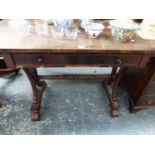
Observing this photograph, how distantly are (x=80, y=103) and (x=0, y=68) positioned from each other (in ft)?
2.99

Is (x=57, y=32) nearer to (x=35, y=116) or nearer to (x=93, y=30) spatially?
(x=93, y=30)

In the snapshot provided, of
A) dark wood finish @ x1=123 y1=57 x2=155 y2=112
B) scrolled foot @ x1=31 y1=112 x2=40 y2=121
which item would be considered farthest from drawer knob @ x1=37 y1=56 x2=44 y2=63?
dark wood finish @ x1=123 y1=57 x2=155 y2=112

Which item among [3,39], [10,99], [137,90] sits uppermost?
[3,39]

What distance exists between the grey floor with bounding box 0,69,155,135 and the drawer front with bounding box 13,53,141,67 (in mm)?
608

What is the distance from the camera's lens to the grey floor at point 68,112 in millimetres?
1282

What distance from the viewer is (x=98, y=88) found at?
1668mm

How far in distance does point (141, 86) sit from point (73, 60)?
643 mm

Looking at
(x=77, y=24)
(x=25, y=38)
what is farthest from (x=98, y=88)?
(x=25, y=38)

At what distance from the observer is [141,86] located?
1.24 m

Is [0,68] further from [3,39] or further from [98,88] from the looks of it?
[98,88]

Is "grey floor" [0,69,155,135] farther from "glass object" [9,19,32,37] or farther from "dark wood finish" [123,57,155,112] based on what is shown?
"glass object" [9,19,32,37]

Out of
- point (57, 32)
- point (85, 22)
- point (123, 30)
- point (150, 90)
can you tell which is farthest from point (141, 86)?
point (57, 32)

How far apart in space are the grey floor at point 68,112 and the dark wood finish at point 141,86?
0.47 ft
